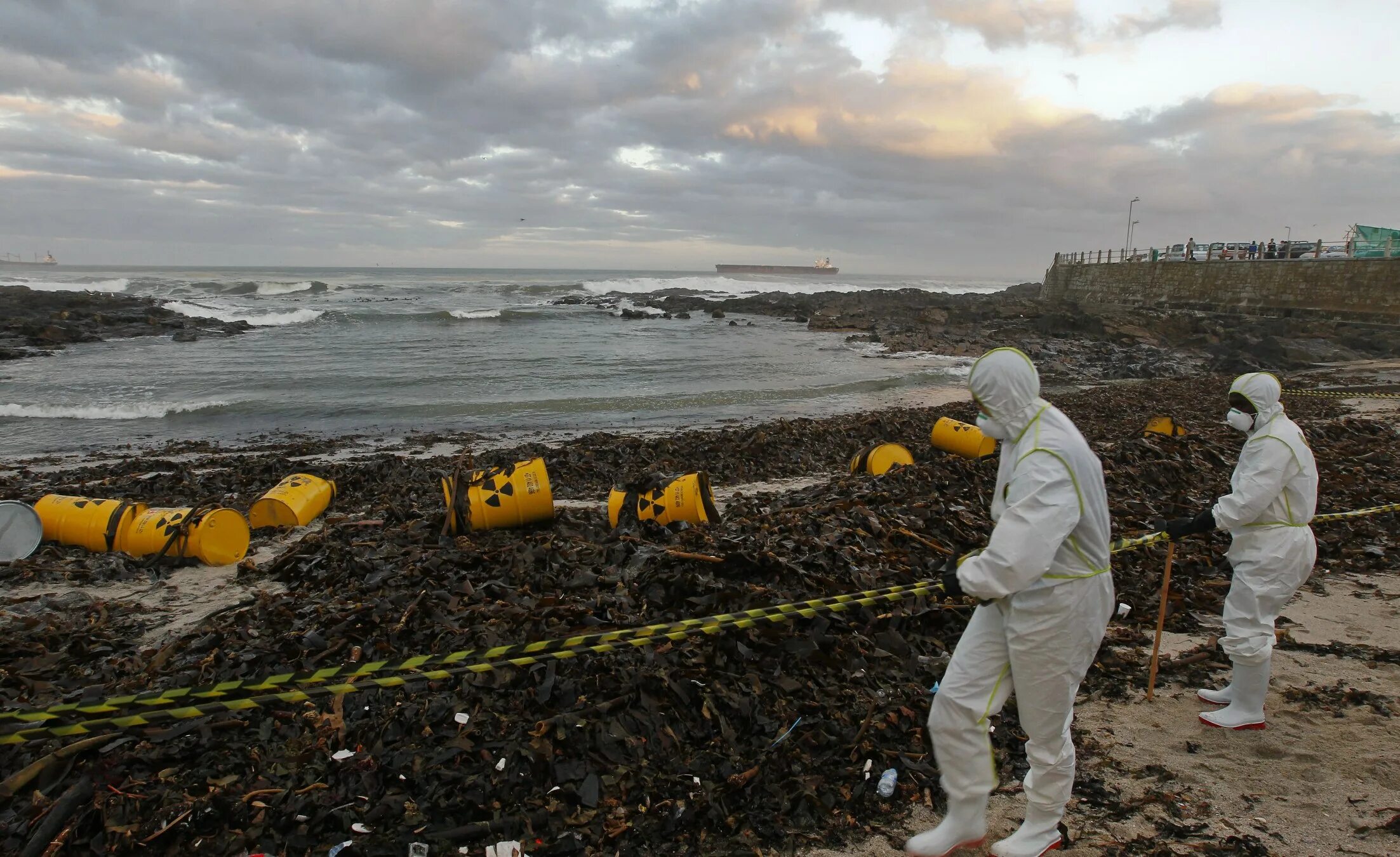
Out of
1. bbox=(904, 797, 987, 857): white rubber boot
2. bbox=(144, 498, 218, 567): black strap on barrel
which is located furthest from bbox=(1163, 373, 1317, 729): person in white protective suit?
bbox=(144, 498, 218, 567): black strap on barrel

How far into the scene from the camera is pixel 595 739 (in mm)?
3441

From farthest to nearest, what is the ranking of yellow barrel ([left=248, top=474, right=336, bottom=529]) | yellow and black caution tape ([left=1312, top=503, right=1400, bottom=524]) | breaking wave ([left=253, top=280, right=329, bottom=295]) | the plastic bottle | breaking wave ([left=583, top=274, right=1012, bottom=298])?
breaking wave ([left=583, top=274, right=1012, bottom=298]) → breaking wave ([left=253, top=280, right=329, bottom=295]) → yellow barrel ([left=248, top=474, right=336, bottom=529]) → yellow and black caution tape ([left=1312, top=503, right=1400, bottom=524]) → the plastic bottle

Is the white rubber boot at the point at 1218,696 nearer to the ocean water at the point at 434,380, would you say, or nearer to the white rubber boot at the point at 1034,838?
the white rubber boot at the point at 1034,838

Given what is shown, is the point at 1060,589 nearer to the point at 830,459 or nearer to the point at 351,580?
the point at 351,580

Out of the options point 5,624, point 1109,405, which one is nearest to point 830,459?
point 1109,405

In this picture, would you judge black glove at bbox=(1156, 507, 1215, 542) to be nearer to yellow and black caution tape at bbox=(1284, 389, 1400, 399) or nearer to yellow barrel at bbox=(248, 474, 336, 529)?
yellow barrel at bbox=(248, 474, 336, 529)

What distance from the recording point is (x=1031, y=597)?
8.79 feet

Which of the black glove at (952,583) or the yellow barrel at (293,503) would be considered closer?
the black glove at (952,583)

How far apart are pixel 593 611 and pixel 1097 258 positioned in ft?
159

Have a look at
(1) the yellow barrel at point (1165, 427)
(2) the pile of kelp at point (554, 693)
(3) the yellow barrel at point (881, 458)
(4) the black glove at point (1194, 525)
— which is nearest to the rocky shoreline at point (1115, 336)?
(1) the yellow barrel at point (1165, 427)

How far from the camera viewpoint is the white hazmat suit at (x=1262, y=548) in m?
3.80

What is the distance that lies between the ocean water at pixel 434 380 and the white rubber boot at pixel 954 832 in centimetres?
1229

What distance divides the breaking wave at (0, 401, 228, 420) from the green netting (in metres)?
36.0

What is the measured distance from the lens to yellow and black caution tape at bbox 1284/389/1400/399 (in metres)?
15.1
